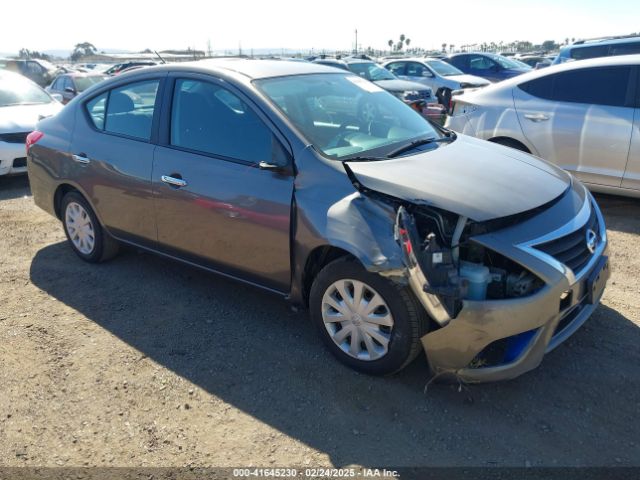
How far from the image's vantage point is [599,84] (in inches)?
227

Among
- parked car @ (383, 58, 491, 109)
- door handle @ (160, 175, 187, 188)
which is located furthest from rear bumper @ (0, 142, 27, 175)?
parked car @ (383, 58, 491, 109)

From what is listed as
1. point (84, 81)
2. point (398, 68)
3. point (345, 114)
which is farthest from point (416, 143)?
point (398, 68)

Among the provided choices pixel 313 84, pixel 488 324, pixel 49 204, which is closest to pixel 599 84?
pixel 313 84

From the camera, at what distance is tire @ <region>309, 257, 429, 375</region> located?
9.48 ft

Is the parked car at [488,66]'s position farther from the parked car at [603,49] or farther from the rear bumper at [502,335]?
the rear bumper at [502,335]

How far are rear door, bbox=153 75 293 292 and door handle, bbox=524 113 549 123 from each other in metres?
3.77

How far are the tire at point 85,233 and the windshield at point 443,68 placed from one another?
539 inches

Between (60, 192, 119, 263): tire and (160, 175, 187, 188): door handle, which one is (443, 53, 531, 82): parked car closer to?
(60, 192, 119, 263): tire

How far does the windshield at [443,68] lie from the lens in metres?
16.8

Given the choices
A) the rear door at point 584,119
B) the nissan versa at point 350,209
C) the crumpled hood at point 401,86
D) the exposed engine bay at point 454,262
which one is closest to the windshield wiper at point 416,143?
the nissan versa at point 350,209

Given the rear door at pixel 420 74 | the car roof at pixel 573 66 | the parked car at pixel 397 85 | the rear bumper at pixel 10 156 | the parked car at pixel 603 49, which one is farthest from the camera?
the rear door at pixel 420 74

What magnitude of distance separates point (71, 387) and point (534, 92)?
544 cm

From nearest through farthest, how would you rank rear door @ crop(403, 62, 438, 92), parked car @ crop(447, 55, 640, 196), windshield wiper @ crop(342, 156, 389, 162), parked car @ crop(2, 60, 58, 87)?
windshield wiper @ crop(342, 156, 389, 162) → parked car @ crop(447, 55, 640, 196) → rear door @ crop(403, 62, 438, 92) → parked car @ crop(2, 60, 58, 87)

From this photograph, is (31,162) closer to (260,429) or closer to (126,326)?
(126,326)
